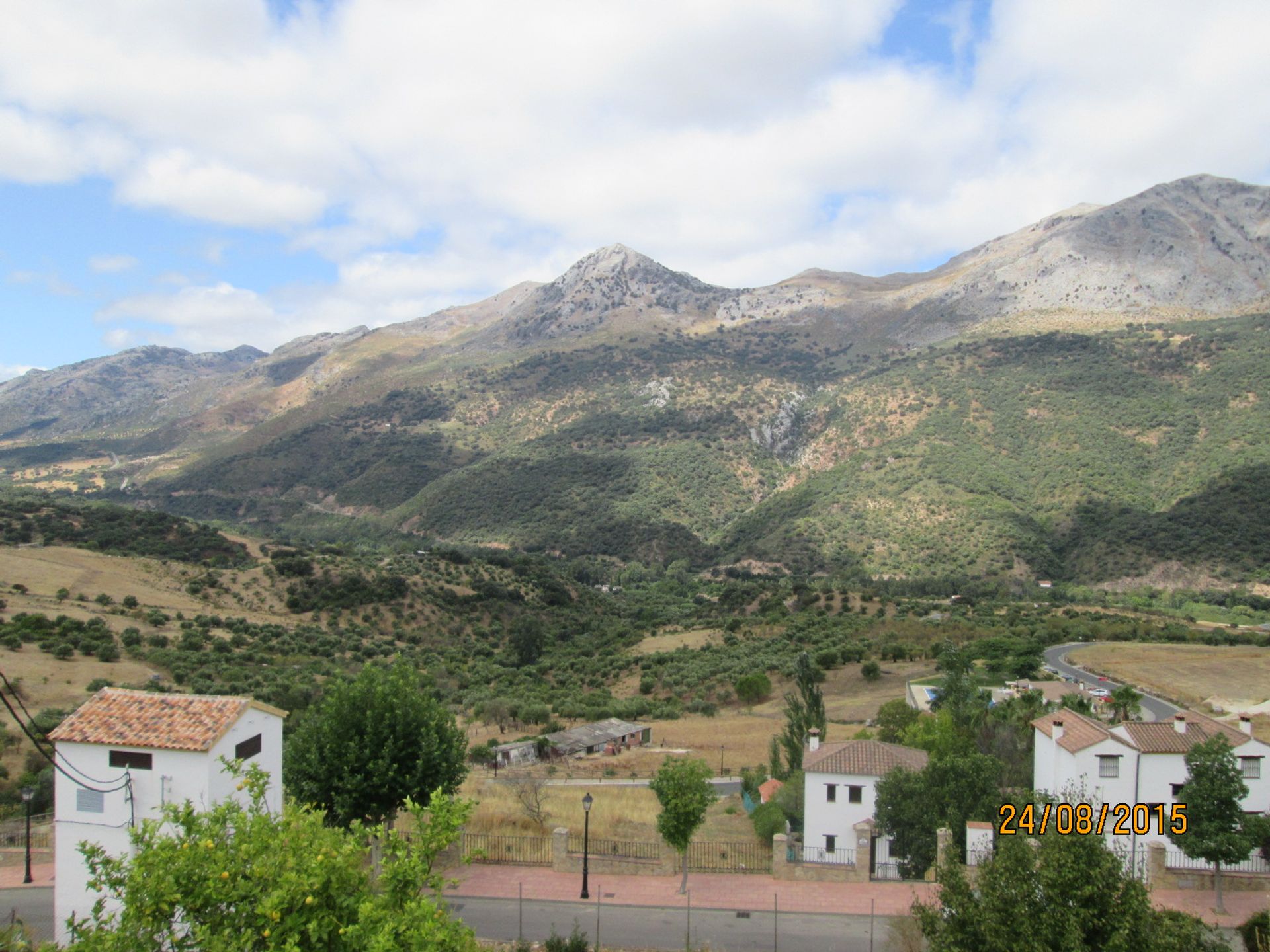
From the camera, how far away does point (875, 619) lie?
5928 cm

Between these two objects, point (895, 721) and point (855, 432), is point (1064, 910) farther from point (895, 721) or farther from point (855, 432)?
point (855, 432)

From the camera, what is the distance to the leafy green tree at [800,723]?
26203mm

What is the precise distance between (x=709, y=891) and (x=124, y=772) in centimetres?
1111

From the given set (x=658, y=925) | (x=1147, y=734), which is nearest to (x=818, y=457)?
(x=1147, y=734)

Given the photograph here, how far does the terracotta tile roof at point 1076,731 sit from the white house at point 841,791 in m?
3.06

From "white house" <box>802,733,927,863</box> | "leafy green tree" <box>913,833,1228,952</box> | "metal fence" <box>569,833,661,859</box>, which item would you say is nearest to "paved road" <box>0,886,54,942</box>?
"metal fence" <box>569,833,661,859</box>

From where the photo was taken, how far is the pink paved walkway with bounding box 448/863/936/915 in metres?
16.1

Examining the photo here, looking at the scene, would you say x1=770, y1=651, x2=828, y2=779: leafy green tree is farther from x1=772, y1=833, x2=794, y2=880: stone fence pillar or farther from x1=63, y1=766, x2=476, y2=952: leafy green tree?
x1=63, y1=766, x2=476, y2=952: leafy green tree

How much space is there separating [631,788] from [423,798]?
10.8m

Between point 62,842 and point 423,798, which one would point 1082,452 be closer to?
point 423,798

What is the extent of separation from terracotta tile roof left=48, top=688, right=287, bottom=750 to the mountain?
71.6 metres

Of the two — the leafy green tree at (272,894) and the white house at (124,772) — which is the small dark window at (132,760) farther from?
the leafy green tree at (272,894)

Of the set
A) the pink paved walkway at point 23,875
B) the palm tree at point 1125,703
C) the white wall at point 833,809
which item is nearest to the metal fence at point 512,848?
the white wall at point 833,809

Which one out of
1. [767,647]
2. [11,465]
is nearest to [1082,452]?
[767,647]
